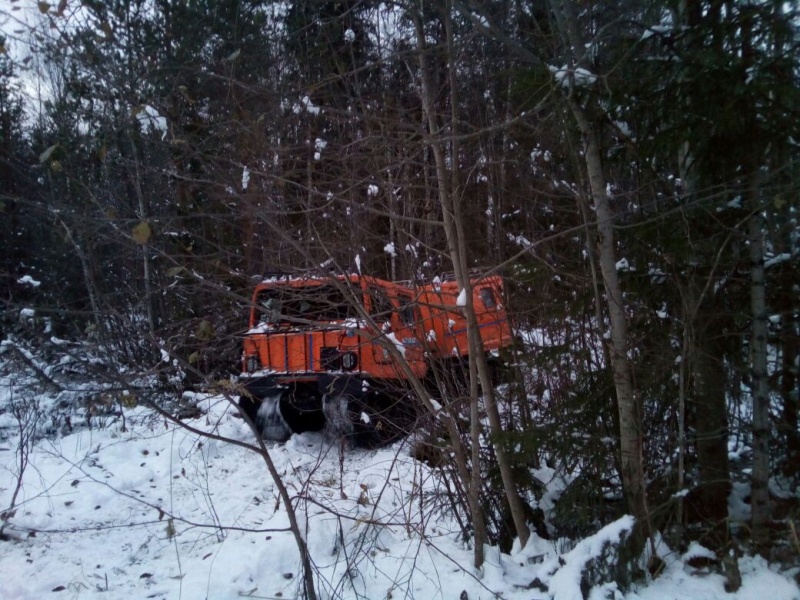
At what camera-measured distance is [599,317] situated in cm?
455

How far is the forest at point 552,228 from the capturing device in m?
3.68

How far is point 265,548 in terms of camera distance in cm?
495

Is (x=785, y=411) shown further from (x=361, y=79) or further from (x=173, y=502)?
(x=173, y=502)

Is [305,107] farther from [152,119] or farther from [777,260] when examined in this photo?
[777,260]

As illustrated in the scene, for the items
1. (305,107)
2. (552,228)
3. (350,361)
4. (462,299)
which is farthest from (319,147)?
(350,361)

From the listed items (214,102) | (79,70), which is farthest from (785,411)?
(79,70)

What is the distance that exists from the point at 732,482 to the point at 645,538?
0.80m

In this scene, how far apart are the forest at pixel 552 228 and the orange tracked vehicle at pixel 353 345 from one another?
0.30 meters

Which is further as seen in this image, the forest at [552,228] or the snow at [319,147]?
the snow at [319,147]

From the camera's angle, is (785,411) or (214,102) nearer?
(785,411)

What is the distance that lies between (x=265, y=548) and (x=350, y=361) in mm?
2737

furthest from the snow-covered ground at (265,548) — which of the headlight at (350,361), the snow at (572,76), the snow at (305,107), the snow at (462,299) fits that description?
the snow at (572,76)

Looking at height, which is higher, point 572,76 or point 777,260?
point 572,76

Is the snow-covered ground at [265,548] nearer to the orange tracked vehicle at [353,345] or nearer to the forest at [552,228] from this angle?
the forest at [552,228]
